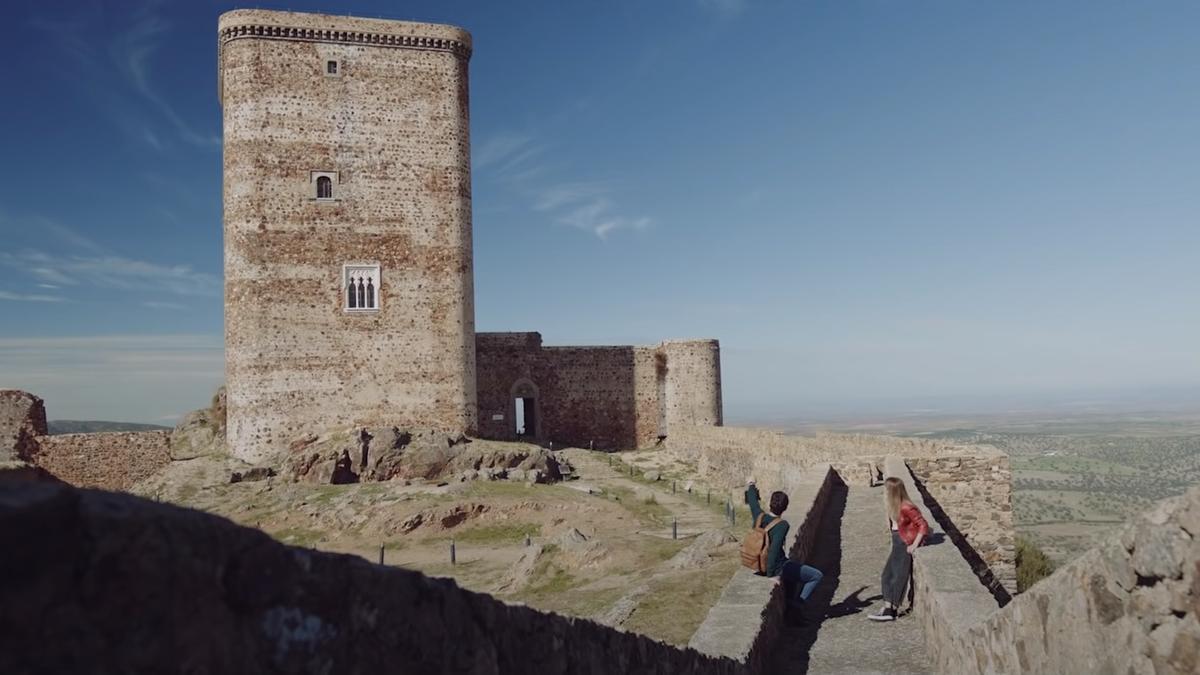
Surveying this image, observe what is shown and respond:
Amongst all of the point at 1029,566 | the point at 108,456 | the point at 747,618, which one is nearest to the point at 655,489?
the point at 1029,566

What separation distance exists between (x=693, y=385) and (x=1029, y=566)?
19.5m

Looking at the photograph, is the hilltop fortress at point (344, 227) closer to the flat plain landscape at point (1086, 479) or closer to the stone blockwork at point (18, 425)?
the stone blockwork at point (18, 425)

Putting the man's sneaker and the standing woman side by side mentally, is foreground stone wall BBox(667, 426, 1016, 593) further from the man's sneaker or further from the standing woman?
the man's sneaker

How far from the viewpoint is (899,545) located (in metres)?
8.55

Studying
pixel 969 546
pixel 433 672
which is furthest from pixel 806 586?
pixel 969 546

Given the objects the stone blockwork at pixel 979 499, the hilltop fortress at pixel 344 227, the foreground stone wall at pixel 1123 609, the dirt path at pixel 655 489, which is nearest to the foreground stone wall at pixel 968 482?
the stone blockwork at pixel 979 499

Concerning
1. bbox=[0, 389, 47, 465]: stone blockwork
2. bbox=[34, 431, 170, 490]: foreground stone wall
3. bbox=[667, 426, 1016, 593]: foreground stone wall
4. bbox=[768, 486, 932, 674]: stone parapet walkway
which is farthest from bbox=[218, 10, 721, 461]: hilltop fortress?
bbox=[768, 486, 932, 674]: stone parapet walkway

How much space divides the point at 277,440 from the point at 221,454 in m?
2.54

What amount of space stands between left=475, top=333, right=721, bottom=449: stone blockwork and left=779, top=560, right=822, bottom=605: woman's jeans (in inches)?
1124

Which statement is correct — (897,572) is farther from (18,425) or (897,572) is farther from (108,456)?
(18,425)

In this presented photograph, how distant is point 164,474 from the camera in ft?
88.9

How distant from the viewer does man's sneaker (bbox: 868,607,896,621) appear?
8.52 m

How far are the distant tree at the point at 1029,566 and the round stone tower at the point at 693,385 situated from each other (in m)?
17.8

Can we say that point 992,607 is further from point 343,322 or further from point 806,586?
point 343,322
